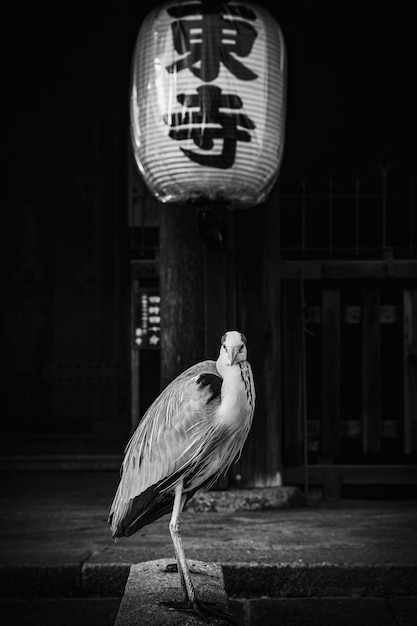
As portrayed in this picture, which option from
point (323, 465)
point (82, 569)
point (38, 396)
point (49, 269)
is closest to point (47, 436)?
point (38, 396)

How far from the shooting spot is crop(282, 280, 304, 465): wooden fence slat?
24.6ft

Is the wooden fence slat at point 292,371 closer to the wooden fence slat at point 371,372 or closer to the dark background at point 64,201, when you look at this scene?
the wooden fence slat at point 371,372

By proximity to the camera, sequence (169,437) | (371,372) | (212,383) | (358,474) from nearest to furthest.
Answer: (212,383) < (169,437) < (358,474) < (371,372)

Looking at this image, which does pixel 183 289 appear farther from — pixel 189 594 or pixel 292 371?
pixel 189 594

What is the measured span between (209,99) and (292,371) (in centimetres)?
277

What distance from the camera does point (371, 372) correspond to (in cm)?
762

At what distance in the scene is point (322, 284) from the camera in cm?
790

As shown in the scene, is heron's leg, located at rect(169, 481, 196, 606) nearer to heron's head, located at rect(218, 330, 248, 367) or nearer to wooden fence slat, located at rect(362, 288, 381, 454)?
heron's head, located at rect(218, 330, 248, 367)

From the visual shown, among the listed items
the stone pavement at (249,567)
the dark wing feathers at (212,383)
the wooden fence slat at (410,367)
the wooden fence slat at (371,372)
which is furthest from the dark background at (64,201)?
the dark wing feathers at (212,383)

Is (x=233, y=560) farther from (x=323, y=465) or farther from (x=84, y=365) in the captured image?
(x=84, y=365)

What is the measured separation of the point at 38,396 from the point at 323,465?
15.7 feet

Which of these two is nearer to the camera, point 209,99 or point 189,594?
point 189,594

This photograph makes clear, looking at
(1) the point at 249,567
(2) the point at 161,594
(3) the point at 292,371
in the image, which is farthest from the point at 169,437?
(3) the point at 292,371

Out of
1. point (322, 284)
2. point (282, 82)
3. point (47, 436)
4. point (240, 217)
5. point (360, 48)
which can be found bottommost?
point (47, 436)
